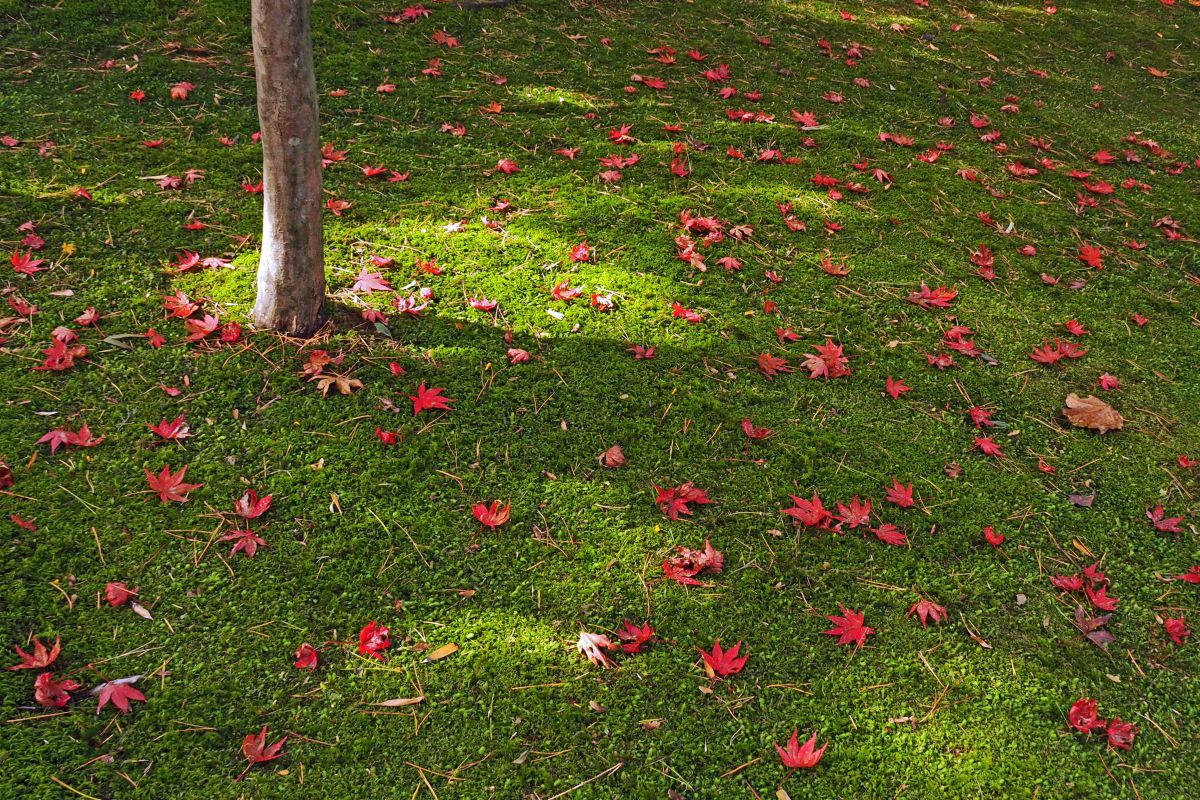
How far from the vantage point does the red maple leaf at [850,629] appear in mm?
2719

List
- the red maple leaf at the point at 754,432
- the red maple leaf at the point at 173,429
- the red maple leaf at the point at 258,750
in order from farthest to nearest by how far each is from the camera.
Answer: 1. the red maple leaf at the point at 754,432
2. the red maple leaf at the point at 173,429
3. the red maple leaf at the point at 258,750

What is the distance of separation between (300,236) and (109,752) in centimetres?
Result: 201

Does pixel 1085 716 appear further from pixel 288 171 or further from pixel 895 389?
pixel 288 171

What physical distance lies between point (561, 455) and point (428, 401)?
2.06 ft

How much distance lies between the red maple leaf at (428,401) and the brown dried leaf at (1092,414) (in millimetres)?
3038

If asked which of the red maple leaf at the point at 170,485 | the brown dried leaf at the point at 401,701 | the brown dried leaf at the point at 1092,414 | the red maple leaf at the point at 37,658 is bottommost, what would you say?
the brown dried leaf at the point at 401,701

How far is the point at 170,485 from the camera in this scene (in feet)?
9.39

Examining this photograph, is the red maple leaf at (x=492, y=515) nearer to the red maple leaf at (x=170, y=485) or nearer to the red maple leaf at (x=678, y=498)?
the red maple leaf at (x=678, y=498)

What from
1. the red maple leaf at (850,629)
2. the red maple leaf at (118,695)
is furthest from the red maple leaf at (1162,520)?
the red maple leaf at (118,695)

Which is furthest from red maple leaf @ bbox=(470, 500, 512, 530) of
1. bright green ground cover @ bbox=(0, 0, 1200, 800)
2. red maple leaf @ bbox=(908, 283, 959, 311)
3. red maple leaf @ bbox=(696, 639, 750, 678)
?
red maple leaf @ bbox=(908, 283, 959, 311)

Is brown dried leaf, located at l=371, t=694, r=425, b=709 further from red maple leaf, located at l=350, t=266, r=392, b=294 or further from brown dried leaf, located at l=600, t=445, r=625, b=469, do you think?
red maple leaf, located at l=350, t=266, r=392, b=294

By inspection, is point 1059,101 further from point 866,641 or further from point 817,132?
point 866,641

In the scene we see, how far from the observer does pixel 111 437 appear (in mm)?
3012

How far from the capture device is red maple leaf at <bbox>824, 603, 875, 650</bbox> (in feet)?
8.92
